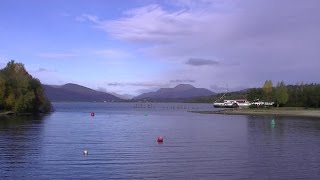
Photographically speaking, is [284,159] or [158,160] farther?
[284,159]

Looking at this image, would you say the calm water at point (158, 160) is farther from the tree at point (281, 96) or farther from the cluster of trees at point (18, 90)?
the tree at point (281, 96)

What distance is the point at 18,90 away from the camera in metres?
144

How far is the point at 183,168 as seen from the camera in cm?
3378

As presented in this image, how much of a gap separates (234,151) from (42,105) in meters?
132

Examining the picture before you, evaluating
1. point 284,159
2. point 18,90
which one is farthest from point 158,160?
point 18,90

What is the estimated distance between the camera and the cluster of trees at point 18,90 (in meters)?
142

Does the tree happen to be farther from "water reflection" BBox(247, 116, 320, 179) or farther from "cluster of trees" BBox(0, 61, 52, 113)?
"water reflection" BBox(247, 116, 320, 179)

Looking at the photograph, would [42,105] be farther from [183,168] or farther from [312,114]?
[183,168]

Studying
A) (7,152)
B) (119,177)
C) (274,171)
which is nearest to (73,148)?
(7,152)

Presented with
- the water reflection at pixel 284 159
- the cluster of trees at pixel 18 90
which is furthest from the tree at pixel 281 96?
the water reflection at pixel 284 159

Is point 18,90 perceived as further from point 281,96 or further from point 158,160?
point 158,160

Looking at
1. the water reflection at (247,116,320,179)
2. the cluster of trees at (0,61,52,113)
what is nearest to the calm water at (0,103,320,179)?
the water reflection at (247,116,320,179)

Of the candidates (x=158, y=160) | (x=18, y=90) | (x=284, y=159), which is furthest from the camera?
(x=18, y=90)

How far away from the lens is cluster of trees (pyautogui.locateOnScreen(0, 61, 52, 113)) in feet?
465
